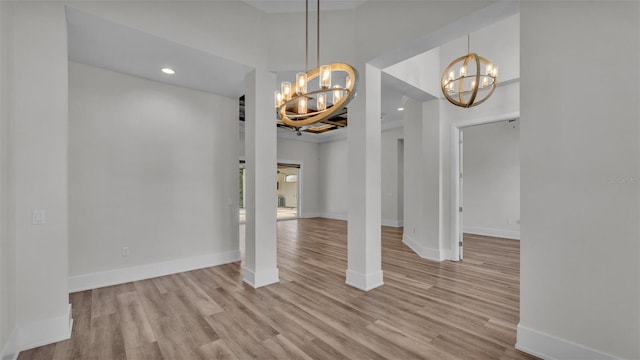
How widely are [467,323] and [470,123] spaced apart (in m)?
3.29

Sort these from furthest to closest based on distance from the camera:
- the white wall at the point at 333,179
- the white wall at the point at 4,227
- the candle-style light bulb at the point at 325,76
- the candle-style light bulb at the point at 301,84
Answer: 1. the white wall at the point at 333,179
2. the candle-style light bulb at the point at 301,84
3. the candle-style light bulb at the point at 325,76
4. the white wall at the point at 4,227

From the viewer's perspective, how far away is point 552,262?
196 centimetres

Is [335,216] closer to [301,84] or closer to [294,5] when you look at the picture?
[294,5]

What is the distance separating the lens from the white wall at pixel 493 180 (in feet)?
21.8

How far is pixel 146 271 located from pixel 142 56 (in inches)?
114

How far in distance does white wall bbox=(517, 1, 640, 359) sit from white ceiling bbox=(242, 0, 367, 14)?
200cm

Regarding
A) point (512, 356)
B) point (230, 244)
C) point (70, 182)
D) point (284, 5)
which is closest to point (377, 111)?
point (284, 5)

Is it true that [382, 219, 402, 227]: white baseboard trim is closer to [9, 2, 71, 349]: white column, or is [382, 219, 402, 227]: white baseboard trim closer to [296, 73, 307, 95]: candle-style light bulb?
[296, 73, 307, 95]: candle-style light bulb

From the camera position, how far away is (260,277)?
3.49 m

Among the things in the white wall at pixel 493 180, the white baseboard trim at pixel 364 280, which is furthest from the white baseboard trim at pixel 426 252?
the white wall at pixel 493 180

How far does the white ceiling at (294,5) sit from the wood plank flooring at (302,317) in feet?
11.7

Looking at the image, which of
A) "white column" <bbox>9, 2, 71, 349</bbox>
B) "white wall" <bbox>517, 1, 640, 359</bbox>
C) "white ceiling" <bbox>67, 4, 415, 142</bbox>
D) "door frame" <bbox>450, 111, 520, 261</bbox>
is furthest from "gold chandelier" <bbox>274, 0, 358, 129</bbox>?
"door frame" <bbox>450, 111, 520, 261</bbox>

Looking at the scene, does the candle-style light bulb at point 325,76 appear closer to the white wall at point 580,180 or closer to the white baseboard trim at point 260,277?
the white wall at point 580,180

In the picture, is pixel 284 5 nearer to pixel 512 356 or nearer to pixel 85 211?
pixel 85 211
